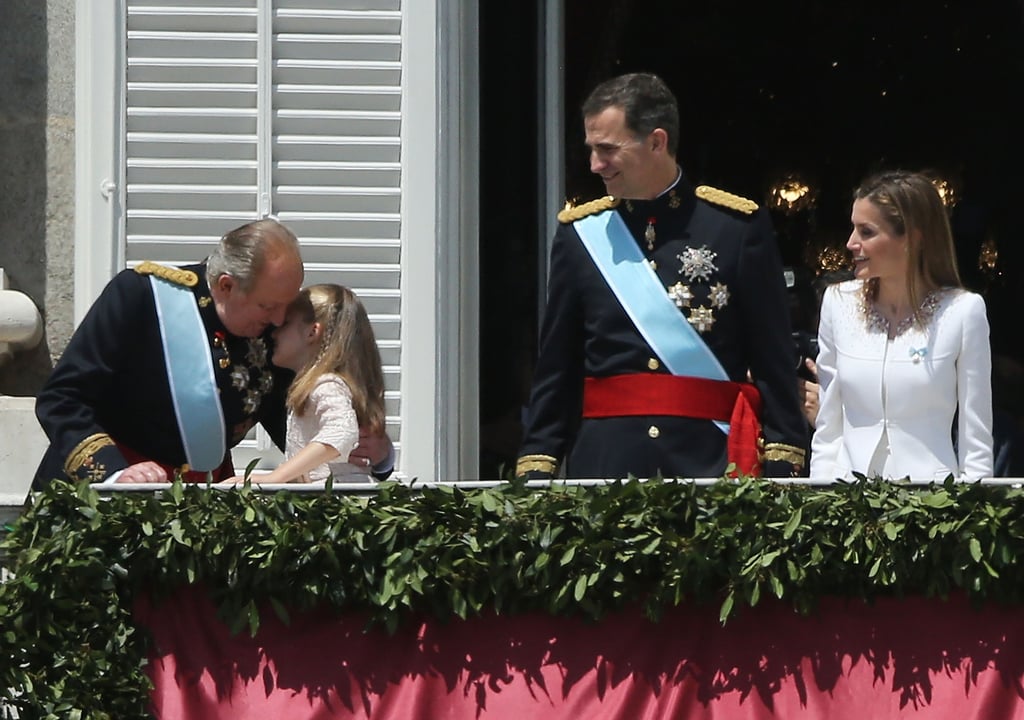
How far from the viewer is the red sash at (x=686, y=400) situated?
18.3 ft

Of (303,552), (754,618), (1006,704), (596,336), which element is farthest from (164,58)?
(1006,704)

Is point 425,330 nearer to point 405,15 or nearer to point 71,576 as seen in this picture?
point 405,15

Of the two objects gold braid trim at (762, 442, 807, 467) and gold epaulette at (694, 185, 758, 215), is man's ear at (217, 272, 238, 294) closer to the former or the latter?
gold epaulette at (694, 185, 758, 215)

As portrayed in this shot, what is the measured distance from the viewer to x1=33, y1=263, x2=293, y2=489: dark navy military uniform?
18.3 ft

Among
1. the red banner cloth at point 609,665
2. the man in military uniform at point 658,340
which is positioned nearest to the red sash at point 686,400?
the man in military uniform at point 658,340

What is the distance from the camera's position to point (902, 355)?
17.9 ft

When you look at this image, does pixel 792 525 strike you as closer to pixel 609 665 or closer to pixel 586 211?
pixel 609 665

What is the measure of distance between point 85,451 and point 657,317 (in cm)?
142

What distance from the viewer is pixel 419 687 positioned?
497cm

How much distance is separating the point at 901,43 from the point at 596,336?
5180 mm

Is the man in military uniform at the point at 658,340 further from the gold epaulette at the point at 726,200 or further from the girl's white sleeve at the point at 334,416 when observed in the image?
the girl's white sleeve at the point at 334,416

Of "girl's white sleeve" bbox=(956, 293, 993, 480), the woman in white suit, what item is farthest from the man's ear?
"girl's white sleeve" bbox=(956, 293, 993, 480)

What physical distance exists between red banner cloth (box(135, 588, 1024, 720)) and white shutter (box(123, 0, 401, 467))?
6.33ft

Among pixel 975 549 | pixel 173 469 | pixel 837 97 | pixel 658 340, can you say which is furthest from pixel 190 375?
pixel 837 97
